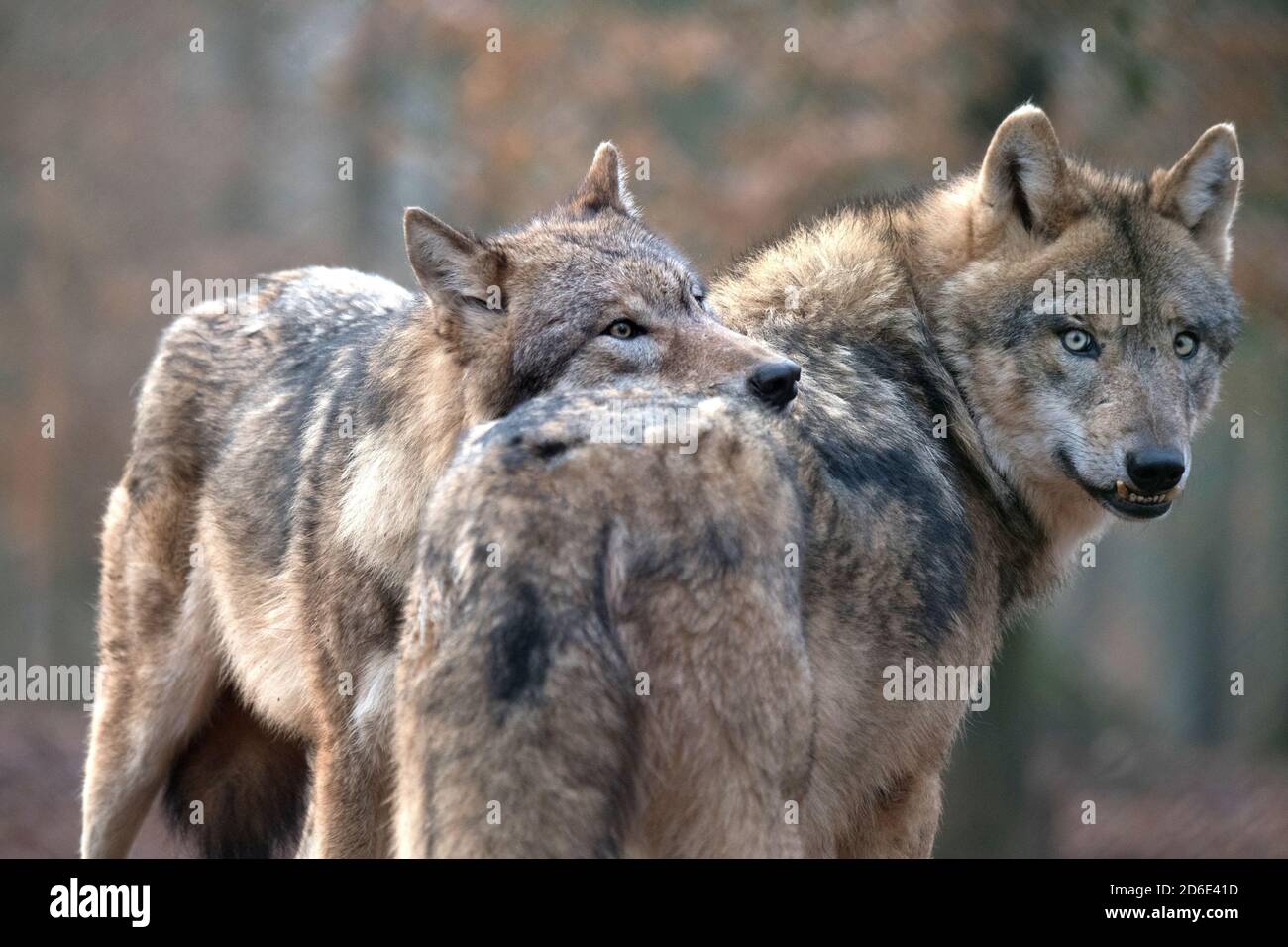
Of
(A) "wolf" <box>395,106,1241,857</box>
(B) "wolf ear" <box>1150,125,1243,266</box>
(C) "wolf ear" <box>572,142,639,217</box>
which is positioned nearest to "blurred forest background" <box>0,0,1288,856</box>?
(B) "wolf ear" <box>1150,125,1243,266</box>

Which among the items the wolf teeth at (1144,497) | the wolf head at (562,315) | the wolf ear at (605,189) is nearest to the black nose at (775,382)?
the wolf head at (562,315)

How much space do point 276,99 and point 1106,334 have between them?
13.0 meters

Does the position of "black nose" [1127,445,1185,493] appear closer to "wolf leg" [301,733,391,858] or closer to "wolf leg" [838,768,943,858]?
"wolf leg" [838,768,943,858]

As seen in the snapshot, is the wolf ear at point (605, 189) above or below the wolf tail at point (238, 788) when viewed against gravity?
above

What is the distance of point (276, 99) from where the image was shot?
Result: 15.7 metres

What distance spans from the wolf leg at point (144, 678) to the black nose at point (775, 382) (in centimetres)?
299

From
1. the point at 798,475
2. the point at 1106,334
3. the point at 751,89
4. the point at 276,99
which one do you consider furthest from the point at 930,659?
the point at 276,99

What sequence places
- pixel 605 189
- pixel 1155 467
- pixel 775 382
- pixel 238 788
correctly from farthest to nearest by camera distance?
pixel 238 788, pixel 605 189, pixel 1155 467, pixel 775 382

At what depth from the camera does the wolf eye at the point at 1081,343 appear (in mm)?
4805

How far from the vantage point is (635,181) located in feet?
34.6

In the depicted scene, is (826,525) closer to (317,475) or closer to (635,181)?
(317,475)

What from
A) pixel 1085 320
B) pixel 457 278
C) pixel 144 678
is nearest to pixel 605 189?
pixel 457 278

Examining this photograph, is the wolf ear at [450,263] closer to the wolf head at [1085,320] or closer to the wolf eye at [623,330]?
the wolf eye at [623,330]

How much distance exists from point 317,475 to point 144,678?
139cm
